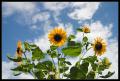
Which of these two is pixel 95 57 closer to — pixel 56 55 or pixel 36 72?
pixel 56 55

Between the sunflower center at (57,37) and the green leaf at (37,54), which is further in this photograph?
the sunflower center at (57,37)

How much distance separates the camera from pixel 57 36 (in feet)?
10.4

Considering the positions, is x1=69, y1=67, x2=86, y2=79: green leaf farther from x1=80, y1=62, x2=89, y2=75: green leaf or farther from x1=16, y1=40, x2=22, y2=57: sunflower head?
x1=16, y1=40, x2=22, y2=57: sunflower head

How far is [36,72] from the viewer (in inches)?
112

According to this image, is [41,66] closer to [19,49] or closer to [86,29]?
[19,49]

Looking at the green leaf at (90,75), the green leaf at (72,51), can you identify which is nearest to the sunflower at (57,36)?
the green leaf at (72,51)

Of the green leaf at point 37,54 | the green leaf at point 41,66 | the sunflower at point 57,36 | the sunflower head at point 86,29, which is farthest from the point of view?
the sunflower head at point 86,29

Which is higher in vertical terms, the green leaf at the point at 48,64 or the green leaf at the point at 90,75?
the green leaf at the point at 48,64

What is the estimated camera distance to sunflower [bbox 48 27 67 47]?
306cm

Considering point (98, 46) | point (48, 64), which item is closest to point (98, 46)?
point (98, 46)

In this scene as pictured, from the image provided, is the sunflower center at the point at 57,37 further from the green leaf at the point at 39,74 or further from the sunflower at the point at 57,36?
the green leaf at the point at 39,74

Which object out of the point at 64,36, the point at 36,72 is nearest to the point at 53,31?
the point at 64,36

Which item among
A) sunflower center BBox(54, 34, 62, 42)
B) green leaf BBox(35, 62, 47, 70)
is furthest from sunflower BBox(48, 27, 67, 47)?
green leaf BBox(35, 62, 47, 70)

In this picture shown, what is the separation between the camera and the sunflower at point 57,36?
10.0 feet
